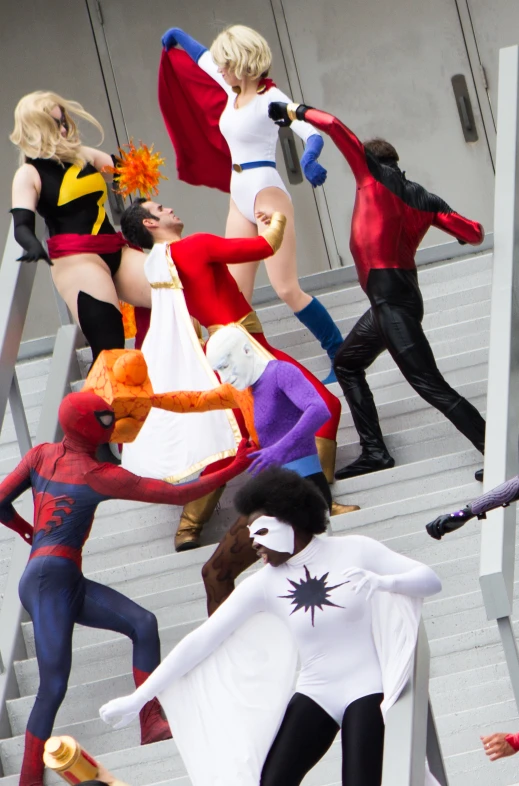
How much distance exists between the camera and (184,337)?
6.13 meters

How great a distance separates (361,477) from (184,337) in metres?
1.00

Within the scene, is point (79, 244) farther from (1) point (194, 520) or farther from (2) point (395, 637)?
(2) point (395, 637)

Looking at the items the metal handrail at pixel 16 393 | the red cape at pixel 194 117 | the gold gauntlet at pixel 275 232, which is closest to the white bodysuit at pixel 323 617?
the metal handrail at pixel 16 393

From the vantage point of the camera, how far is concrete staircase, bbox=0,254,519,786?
4867 mm

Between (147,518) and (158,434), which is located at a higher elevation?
(158,434)

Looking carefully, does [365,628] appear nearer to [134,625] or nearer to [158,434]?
Result: [134,625]

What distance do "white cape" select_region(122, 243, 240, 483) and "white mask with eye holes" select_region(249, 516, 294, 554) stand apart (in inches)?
79.8

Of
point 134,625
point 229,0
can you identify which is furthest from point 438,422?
point 229,0

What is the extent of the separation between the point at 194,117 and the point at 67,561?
3.47 m

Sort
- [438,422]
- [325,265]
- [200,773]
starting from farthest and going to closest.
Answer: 1. [325,265]
2. [438,422]
3. [200,773]

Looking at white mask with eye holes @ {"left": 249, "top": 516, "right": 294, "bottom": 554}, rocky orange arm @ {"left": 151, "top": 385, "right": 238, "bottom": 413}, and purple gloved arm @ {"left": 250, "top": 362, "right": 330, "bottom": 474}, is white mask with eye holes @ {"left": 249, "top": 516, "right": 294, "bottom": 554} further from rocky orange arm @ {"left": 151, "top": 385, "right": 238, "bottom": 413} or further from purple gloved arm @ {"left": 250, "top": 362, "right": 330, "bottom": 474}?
rocky orange arm @ {"left": 151, "top": 385, "right": 238, "bottom": 413}

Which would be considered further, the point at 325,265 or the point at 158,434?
the point at 325,265

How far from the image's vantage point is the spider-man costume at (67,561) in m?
5.01

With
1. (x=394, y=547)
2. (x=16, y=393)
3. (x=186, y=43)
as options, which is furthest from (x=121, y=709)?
(x=186, y=43)
